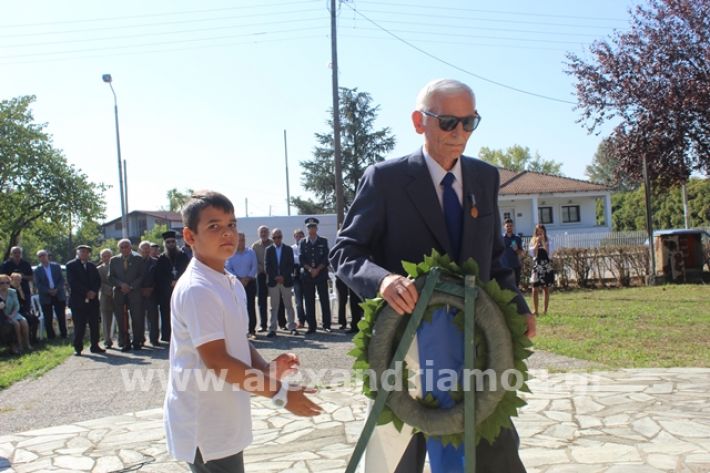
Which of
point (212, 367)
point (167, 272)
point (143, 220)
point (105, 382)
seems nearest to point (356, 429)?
point (212, 367)

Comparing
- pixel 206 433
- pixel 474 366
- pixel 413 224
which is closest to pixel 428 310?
pixel 474 366

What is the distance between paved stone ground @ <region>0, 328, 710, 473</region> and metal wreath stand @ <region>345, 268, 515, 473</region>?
2.46 metres

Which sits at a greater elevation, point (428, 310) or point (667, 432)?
point (428, 310)

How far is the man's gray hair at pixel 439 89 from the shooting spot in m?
2.77

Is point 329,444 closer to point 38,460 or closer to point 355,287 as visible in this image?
point 38,460

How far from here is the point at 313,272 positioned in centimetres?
1302

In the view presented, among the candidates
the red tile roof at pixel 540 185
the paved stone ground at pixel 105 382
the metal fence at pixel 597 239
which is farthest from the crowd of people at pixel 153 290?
the red tile roof at pixel 540 185

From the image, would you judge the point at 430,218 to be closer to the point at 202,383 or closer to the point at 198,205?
the point at 198,205

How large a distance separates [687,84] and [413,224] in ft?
64.7

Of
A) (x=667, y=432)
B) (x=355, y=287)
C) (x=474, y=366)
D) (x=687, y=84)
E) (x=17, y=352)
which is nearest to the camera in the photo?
(x=474, y=366)

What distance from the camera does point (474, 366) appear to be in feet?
8.34

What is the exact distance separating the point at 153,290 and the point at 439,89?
35.1 feet

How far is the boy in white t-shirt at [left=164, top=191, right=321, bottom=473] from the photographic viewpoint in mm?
2561

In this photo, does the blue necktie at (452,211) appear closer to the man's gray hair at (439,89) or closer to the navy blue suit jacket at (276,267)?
the man's gray hair at (439,89)
